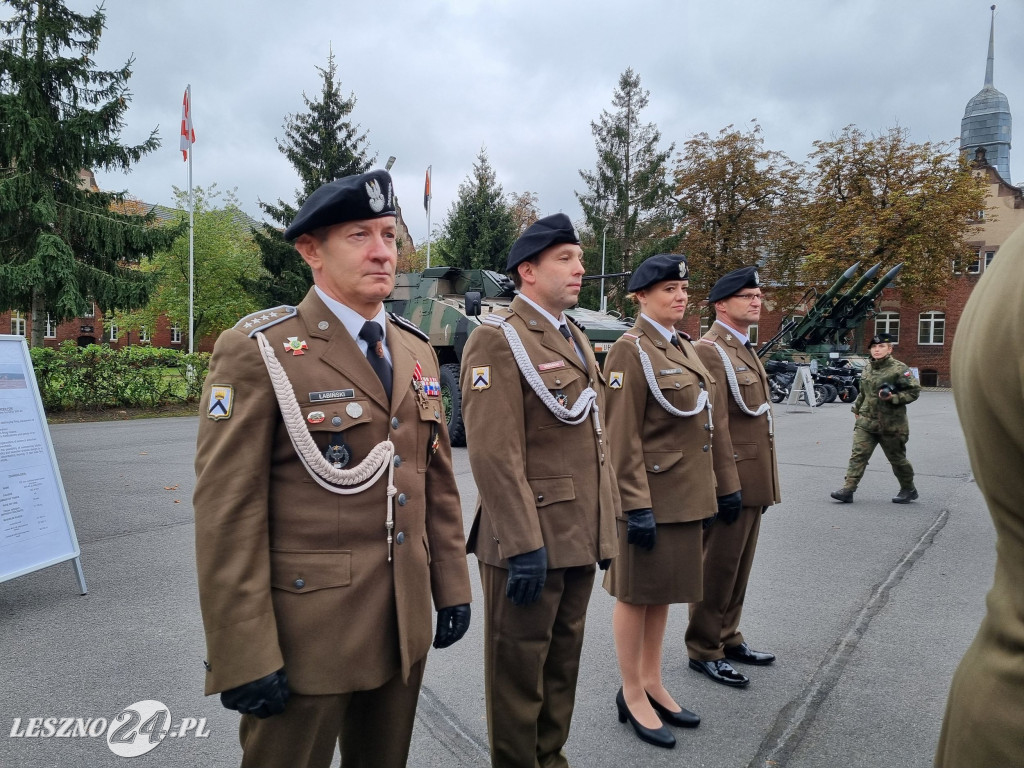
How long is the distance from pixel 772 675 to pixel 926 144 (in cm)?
3354

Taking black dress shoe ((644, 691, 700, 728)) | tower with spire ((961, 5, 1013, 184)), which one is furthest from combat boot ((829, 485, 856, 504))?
tower with spire ((961, 5, 1013, 184))

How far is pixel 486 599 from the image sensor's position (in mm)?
2449

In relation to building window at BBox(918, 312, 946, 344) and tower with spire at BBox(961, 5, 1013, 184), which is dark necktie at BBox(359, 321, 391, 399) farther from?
tower with spire at BBox(961, 5, 1013, 184)

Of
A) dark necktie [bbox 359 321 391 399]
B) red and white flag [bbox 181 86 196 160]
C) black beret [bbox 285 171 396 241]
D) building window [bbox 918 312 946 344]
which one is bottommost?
dark necktie [bbox 359 321 391 399]

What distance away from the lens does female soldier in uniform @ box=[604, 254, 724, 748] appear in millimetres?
2877

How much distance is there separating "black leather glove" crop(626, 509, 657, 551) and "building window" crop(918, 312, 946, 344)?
38484 mm

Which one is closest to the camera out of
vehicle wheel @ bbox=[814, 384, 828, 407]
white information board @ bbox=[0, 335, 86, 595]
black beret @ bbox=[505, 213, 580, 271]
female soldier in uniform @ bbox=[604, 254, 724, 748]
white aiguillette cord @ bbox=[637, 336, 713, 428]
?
black beret @ bbox=[505, 213, 580, 271]

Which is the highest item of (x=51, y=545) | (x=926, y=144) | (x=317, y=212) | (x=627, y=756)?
(x=926, y=144)

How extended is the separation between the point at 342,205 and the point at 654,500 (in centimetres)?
185

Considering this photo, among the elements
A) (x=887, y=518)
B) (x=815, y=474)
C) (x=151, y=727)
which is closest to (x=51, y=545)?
(x=151, y=727)

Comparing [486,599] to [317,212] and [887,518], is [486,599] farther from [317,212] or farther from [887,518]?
[887,518]

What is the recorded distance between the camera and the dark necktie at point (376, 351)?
184 centimetres

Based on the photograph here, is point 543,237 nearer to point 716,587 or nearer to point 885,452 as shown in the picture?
point 716,587

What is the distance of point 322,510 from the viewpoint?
5.57 ft
